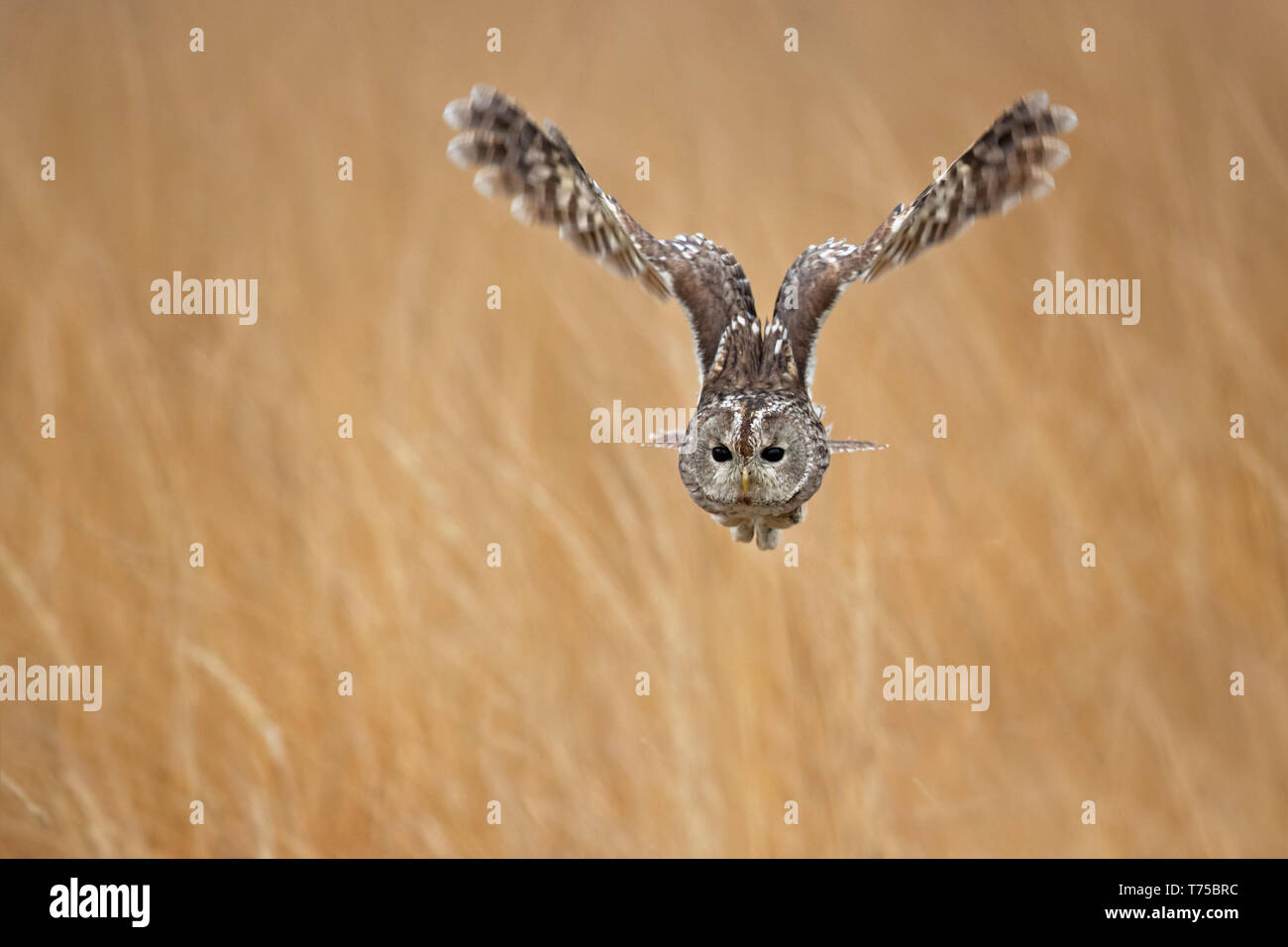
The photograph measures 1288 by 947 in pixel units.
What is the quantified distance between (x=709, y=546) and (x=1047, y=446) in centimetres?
120

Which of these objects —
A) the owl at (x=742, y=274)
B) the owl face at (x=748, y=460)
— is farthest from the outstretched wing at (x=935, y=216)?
the owl face at (x=748, y=460)

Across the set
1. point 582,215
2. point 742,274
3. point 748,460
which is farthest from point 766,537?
point 582,215

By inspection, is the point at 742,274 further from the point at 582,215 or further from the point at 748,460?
the point at 748,460

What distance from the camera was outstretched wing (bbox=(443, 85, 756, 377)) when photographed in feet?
4.54

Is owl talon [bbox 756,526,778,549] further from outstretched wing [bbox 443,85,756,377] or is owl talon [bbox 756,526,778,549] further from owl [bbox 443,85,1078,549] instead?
outstretched wing [bbox 443,85,756,377]

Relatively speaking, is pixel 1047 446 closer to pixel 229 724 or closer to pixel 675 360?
pixel 675 360

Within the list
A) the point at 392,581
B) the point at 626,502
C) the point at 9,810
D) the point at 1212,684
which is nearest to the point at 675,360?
the point at 626,502

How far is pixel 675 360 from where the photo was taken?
3.73 meters

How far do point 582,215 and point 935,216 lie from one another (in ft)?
1.40

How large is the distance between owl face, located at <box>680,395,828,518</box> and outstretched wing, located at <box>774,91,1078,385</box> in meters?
0.13

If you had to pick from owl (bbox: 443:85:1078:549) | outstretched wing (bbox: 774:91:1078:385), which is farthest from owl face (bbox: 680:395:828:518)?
outstretched wing (bbox: 774:91:1078:385)

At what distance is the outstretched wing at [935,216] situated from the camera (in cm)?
138

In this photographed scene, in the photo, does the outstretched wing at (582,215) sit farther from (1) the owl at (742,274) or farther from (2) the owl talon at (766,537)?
(2) the owl talon at (766,537)

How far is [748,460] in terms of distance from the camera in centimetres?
130
